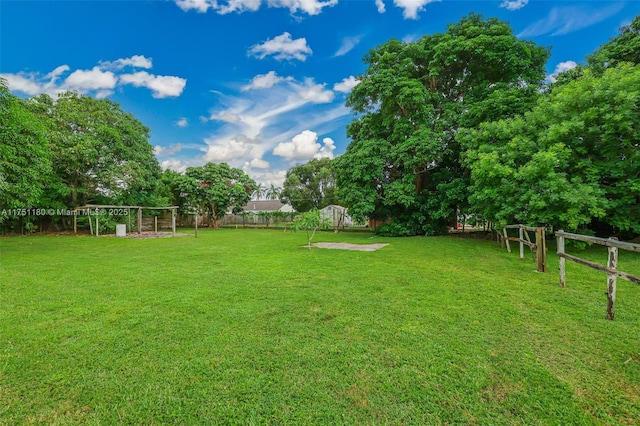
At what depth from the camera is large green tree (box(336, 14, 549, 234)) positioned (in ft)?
37.4

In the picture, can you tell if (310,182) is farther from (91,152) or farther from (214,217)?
(91,152)

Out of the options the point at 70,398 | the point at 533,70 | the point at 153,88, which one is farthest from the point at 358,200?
the point at 70,398

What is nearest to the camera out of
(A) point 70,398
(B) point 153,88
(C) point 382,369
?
(A) point 70,398

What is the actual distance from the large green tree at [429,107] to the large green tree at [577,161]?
2866mm

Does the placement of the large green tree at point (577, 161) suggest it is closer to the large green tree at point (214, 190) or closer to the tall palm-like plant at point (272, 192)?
the large green tree at point (214, 190)

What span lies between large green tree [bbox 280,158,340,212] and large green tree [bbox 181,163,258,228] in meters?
14.0

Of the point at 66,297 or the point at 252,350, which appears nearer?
the point at 252,350

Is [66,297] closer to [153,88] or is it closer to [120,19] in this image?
[120,19]

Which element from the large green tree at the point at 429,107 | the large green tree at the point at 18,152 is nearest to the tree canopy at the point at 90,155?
the large green tree at the point at 18,152

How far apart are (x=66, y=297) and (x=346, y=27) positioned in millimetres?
12197

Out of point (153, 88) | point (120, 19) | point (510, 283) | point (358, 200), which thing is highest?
point (120, 19)

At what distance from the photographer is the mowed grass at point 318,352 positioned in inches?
69.7

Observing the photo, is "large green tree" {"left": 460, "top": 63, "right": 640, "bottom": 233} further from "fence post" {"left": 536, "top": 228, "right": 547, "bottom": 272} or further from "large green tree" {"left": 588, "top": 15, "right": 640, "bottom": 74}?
"large green tree" {"left": 588, "top": 15, "right": 640, "bottom": 74}

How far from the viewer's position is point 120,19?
962 centimetres
